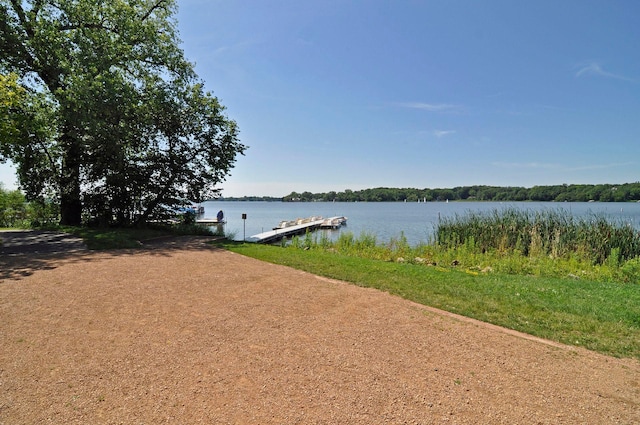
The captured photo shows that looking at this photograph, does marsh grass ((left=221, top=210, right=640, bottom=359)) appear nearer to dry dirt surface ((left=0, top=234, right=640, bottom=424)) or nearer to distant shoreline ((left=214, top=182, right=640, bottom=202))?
dry dirt surface ((left=0, top=234, right=640, bottom=424))

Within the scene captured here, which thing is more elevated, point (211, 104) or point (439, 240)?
point (211, 104)

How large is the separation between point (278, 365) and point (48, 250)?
9452 millimetres

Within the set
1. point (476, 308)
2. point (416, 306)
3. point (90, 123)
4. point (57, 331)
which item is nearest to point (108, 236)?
point (90, 123)

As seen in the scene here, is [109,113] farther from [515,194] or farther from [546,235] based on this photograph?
[515,194]

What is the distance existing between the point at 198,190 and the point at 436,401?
15.3 meters

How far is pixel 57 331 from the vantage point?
4145mm

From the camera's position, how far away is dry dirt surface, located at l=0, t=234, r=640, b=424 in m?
2.74

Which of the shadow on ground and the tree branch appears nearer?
the shadow on ground

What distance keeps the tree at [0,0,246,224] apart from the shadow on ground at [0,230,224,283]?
3016 mm

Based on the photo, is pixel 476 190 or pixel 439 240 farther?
pixel 476 190

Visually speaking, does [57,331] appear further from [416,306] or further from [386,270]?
[386,270]

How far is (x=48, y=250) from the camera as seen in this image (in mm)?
9742

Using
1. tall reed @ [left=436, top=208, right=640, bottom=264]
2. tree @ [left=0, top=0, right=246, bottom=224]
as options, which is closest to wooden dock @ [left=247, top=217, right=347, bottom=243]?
tree @ [left=0, top=0, right=246, bottom=224]

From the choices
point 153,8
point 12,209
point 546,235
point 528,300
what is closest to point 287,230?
point 153,8
